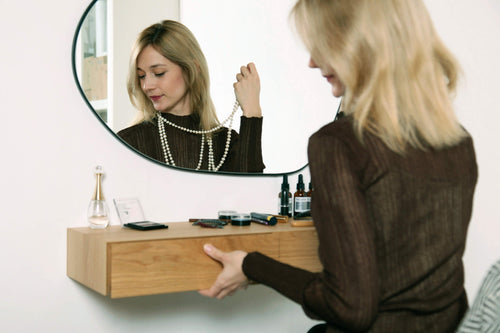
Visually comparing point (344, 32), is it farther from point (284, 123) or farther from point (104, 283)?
point (284, 123)

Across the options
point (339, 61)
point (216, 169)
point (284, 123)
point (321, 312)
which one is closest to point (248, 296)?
point (216, 169)

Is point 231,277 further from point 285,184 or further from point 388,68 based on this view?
point 285,184

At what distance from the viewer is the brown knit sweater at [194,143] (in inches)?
78.2

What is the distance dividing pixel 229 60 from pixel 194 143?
1.12ft

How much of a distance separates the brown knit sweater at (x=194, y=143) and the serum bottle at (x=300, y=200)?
0.54 ft

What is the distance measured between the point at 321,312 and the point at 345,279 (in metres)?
0.11

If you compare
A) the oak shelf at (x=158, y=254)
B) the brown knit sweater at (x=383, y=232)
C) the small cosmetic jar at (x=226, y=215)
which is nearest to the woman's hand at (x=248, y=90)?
the small cosmetic jar at (x=226, y=215)

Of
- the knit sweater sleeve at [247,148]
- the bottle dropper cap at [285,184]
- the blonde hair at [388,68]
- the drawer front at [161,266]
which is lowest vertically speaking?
the drawer front at [161,266]

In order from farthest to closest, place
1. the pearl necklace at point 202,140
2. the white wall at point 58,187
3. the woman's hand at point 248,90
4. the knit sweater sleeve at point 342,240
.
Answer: the woman's hand at point 248,90
the pearl necklace at point 202,140
the white wall at point 58,187
the knit sweater sleeve at point 342,240

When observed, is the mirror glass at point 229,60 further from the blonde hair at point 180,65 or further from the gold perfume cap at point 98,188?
the gold perfume cap at point 98,188

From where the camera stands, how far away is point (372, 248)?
42.5 inches

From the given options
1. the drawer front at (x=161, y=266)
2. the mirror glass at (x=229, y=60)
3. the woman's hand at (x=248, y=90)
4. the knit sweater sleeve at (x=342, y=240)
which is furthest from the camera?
the woman's hand at (x=248, y=90)

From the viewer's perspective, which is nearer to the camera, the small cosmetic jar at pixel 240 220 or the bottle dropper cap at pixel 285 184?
the small cosmetic jar at pixel 240 220

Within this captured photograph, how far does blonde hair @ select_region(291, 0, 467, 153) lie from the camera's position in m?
1.14
